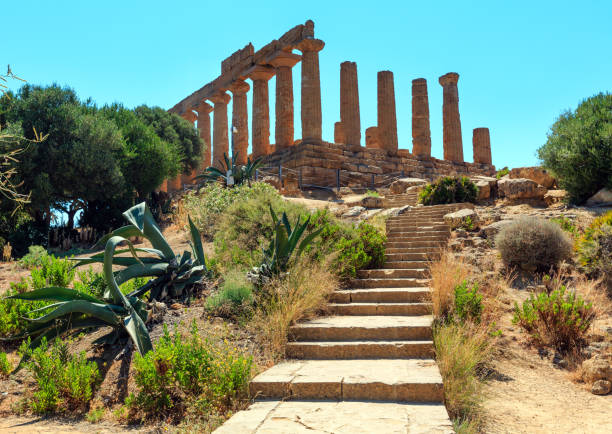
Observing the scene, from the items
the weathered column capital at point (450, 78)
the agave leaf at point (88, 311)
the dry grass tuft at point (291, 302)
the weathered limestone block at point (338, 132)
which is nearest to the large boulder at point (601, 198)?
the dry grass tuft at point (291, 302)

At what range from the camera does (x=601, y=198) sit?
11.7 m

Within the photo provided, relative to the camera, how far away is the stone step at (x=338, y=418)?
3.71m

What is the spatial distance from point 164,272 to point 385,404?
400 cm

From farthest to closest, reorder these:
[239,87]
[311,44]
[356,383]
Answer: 1. [239,87]
2. [311,44]
3. [356,383]

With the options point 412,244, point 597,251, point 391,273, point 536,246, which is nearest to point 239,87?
point 412,244

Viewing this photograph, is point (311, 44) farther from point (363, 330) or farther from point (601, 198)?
point (363, 330)

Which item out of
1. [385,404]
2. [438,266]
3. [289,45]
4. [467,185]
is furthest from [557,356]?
[289,45]

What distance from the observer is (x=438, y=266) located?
732 cm

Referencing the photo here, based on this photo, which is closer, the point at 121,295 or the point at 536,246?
the point at 121,295

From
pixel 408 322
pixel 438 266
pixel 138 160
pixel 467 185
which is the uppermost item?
pixel 138 160

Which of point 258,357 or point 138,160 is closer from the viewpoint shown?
point 258,357

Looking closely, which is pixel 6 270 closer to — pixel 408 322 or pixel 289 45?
pixel 408 322

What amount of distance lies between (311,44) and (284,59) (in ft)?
6.94

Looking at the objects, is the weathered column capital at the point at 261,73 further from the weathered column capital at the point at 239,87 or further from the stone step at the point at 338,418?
the stone step at the point at 338,418
